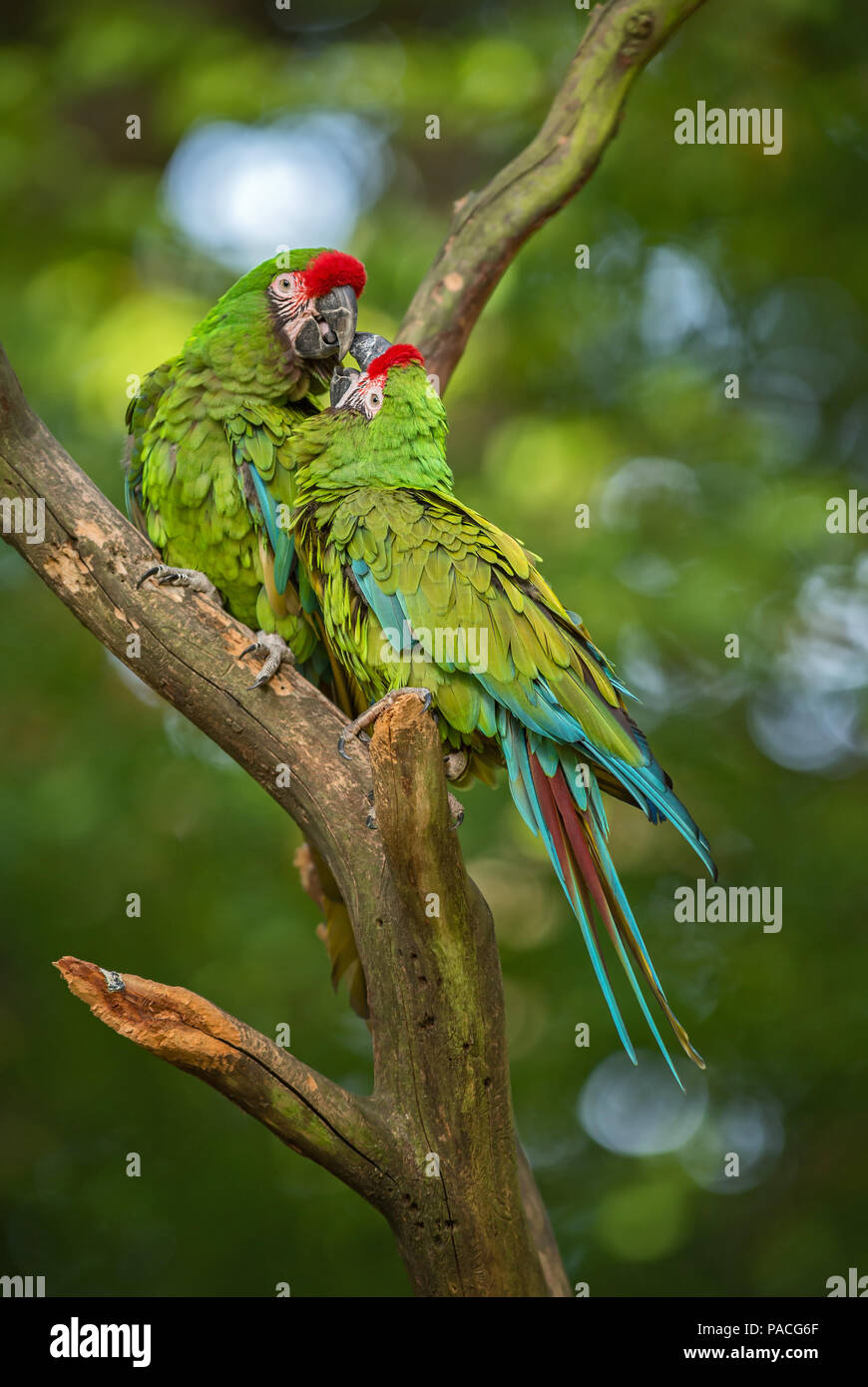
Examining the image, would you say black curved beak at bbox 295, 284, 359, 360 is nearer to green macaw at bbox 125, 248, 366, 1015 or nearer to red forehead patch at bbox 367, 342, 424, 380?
green macaw at bbox 125, 248, 366, 1015

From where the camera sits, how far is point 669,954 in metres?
5.13

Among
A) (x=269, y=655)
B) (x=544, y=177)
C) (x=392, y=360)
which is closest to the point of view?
(x=269, y=655)

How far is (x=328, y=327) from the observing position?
317 centimetres

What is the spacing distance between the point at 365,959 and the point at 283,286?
5.91 feet

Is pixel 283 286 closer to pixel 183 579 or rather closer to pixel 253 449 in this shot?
pixel 253 449

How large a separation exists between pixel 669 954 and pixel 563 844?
109 inches

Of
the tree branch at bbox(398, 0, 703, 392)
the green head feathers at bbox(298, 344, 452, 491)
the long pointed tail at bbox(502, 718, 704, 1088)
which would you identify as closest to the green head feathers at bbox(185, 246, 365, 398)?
the green head feathers at bbox(298, 344, 452, 491)

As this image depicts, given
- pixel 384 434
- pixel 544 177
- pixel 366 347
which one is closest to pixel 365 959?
pixel 384 434

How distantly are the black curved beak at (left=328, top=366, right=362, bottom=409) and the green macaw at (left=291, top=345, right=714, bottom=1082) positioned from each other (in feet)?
0.61

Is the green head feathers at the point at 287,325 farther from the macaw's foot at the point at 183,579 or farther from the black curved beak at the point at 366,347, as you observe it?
the macaw's foot at the point at 183,579

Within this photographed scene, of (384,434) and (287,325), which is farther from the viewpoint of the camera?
(287,325)

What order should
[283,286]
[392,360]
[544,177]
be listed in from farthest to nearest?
[544,177]
[283,286]
[392,360]
